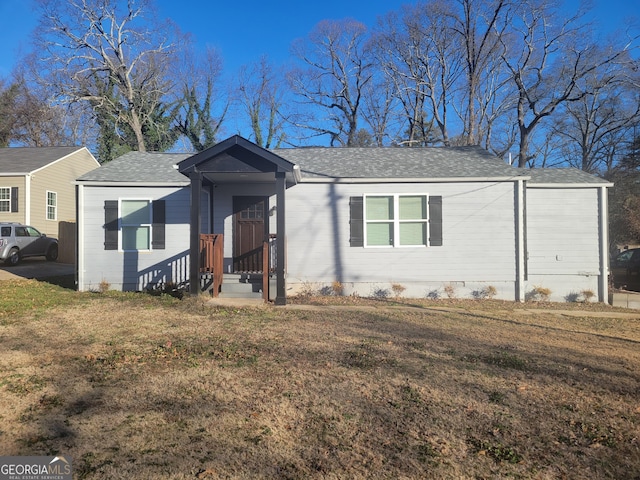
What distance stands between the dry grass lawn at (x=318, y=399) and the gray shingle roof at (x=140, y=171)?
4363 mm

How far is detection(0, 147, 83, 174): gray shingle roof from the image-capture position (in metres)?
18.7

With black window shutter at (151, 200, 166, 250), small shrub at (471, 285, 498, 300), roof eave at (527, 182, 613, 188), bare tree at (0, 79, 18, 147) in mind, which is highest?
bare tree at (0, 79, 18, 147)

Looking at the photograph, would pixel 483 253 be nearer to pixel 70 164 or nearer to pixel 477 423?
pixel 477 423

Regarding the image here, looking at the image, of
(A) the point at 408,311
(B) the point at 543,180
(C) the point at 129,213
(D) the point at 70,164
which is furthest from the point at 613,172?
(D) the point at 70,164

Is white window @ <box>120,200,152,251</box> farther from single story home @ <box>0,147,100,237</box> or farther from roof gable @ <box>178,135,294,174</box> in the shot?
single story home @ <box>0,147,100,237</box>

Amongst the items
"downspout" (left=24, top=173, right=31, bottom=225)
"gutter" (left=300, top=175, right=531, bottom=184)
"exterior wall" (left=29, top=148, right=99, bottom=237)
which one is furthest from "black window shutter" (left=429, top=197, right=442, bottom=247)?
"downspout" (left=24, top=173, right=31, bottom=225)

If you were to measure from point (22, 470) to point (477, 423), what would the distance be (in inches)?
124

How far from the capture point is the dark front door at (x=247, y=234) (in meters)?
10.4

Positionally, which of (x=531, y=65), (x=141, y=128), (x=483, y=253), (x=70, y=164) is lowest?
(x=483, y=253)

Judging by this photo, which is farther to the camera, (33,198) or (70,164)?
(70,164)

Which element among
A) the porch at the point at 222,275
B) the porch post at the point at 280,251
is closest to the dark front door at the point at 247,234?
the porch at the point at 222,275

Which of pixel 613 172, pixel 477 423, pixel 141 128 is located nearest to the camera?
pixel 477 423

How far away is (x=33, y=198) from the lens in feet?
61.2

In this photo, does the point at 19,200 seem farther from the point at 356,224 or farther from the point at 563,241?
the point at 563,241
